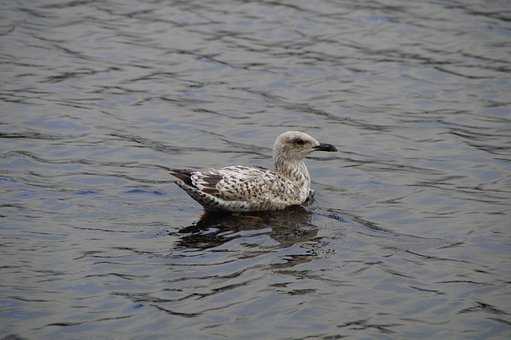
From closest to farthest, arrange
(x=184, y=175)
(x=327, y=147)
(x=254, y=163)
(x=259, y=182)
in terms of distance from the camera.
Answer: (x=184, y=175) < (x=259, y=182) < (x=327, y=147) < (x=254, y=163)

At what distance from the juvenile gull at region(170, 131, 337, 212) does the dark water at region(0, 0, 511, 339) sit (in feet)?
0.94

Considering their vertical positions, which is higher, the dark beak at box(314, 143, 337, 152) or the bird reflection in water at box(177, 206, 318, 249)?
the dark beak at box(314, 143, 337, 152)

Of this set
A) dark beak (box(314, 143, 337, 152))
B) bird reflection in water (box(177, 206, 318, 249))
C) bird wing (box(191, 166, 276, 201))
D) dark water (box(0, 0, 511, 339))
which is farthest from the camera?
dark beak (box(314, 143, 337, 152))

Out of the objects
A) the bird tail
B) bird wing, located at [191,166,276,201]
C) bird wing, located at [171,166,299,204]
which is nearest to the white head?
bird wing, located at [171,166,299,204]

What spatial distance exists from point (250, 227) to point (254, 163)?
89.9 inches

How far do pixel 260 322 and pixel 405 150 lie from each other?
583 centimetres

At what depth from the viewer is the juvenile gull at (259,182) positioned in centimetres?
1218

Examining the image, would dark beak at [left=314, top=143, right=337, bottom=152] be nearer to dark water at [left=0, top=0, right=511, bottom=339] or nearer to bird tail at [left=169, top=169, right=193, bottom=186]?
dark water at [left=0, top=0, right=511, bottom=339]

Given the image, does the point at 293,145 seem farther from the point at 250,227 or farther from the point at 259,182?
the point at 250,227

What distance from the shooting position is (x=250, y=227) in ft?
39.5

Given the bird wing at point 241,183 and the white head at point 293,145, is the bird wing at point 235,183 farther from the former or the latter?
the white head at point 293,145

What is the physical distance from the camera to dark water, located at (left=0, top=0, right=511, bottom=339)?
9719 mm

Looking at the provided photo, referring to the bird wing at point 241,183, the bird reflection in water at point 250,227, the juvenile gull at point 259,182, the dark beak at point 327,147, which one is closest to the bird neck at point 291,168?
the juvenile gull at point 259,182

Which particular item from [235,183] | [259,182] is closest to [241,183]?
[235,183]
